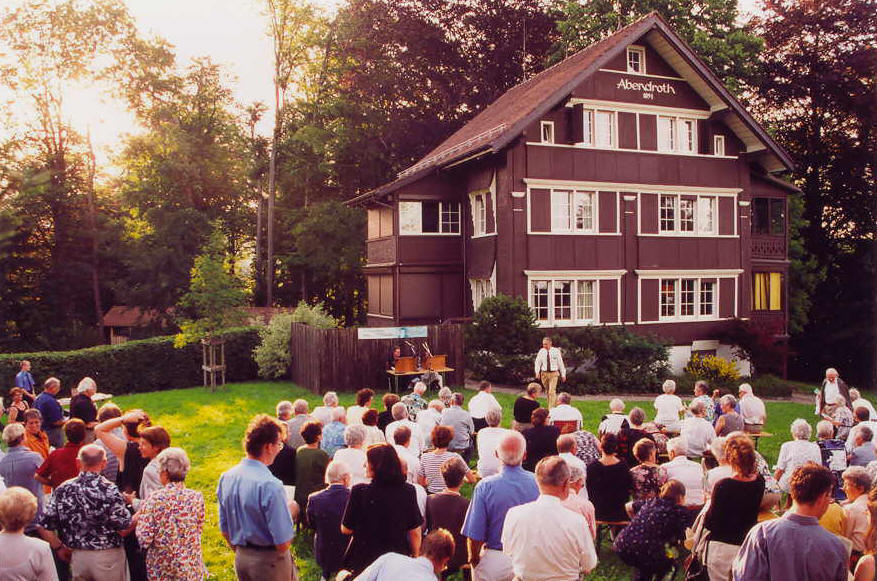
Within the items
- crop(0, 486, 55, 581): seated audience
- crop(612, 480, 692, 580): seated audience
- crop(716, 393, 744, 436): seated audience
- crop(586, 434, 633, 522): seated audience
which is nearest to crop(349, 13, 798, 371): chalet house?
crop(716, 393, 744, 436): seated audience

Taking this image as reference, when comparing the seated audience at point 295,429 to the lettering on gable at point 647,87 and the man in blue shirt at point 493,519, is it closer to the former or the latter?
the man in blue shirt at point 493,519

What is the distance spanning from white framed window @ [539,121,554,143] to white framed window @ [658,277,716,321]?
7.23 metres

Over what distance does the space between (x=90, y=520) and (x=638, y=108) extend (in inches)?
977

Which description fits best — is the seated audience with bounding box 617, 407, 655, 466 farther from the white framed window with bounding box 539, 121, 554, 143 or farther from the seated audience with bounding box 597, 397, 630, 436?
the white framed window with bounding box 539, 121, 554, 143

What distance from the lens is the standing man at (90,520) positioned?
5633mm

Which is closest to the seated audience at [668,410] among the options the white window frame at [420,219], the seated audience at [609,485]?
the seated audience at [609,485]

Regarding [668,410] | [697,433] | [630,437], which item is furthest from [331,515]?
[668,410]

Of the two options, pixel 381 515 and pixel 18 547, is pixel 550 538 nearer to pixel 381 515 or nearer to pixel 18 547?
pixel 381 515

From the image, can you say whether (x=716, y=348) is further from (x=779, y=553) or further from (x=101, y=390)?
(x=779, y=553)

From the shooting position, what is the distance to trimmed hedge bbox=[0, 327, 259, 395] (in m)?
21.4

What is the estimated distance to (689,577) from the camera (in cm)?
597

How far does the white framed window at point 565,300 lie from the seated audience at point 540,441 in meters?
16.1

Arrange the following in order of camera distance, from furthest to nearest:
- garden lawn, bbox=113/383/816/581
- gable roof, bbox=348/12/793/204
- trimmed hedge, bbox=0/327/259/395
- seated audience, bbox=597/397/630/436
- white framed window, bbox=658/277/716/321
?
1. white framed window, bbox=658/277/716/321
2. gable roof, bbox=348/12/793/204
3. trimmed hedge, bbox=0/327/259/395
4. seated audience, bbox=597/397/630/436
5. garden lawn, bbox=113/383/816/581

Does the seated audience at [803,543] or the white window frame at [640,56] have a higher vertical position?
the white window frame at [640,56]
